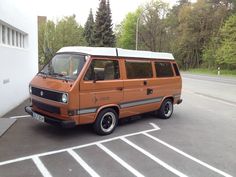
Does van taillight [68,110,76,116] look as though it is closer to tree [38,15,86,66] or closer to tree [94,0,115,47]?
tree [38,15,86,66]

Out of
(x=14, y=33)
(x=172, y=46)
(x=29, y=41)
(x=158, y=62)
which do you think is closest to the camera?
(x=158, y=62)

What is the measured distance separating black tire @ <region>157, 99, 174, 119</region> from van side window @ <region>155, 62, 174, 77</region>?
85cm

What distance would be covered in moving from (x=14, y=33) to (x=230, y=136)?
844 cm

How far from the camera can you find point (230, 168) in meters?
5.39

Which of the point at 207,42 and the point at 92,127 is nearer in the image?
the point at 92,127

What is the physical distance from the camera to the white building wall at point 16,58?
9086mm

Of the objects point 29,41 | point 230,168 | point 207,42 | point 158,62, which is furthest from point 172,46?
point 230,168

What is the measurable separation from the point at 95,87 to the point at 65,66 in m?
0.92

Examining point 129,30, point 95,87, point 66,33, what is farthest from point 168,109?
point 129,30

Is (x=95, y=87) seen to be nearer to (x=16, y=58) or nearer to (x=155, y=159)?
(x=155, y=159)

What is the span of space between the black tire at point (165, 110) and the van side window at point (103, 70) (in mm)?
2421

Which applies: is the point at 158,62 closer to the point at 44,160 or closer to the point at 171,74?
the point at 171,74

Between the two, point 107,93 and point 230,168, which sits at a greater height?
point 107,93

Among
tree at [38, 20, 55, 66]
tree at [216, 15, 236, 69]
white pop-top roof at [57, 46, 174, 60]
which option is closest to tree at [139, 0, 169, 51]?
tree at [216, 15, 236, 69]
